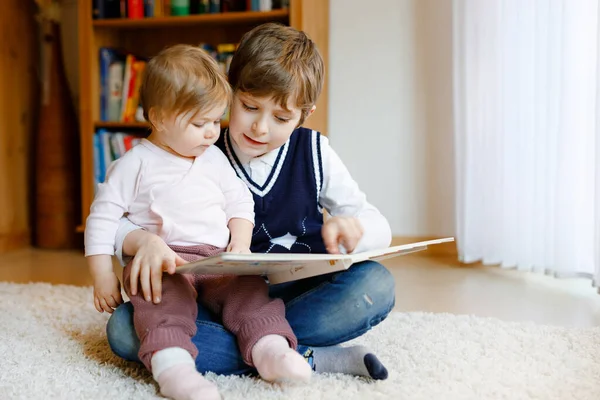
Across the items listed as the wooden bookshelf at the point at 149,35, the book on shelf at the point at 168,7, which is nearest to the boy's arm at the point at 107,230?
the wooden bookshelf at the point at 149,35

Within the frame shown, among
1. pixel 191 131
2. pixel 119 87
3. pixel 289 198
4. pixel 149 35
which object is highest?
pixel 149 35

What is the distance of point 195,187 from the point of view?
1064 millimetres

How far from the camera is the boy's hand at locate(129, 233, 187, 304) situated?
943 mm

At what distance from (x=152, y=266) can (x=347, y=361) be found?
0.32 metres

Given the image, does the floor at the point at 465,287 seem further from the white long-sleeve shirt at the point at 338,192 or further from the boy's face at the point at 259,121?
the boy's face at the point at 259,121

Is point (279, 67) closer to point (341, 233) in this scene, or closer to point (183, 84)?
point (183, 84)

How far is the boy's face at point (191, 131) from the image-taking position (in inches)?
40.1

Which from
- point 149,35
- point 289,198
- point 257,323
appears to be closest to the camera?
point 257,323

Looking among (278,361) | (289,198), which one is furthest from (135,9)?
(278,361)

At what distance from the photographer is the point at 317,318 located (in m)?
1.06

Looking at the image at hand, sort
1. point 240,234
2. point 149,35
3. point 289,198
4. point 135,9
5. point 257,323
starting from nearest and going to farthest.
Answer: point 257,323 → point 240,234 → point 289,198 → point 135,9 → point 149,35

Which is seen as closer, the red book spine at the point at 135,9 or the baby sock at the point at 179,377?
the baby sock at the point at 179,377

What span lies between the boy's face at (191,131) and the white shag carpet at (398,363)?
36 centimetres

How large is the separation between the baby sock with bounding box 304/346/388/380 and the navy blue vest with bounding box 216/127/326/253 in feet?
0.70
